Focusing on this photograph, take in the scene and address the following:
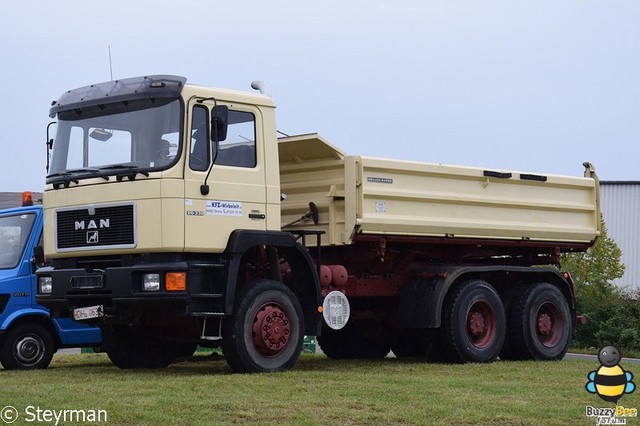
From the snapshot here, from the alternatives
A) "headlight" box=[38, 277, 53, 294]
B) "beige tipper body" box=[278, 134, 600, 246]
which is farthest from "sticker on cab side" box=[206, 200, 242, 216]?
"headlight" box=[38, 277, 53, 294]

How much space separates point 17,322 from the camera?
14797 millimetres

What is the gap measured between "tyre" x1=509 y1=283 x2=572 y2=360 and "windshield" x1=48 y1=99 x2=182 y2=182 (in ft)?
20.1

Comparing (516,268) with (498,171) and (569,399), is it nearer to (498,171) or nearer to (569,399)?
(498,171)

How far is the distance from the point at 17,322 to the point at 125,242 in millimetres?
2875

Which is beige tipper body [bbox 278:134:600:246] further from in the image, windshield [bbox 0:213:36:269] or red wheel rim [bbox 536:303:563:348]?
windshield [bbox 0:213:36:269]

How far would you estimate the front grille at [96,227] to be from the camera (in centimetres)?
1272

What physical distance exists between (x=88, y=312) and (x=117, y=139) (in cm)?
191

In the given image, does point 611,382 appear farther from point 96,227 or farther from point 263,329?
point 96,227

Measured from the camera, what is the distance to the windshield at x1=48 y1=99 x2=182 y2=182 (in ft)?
41.8

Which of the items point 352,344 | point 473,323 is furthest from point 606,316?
point 473,323

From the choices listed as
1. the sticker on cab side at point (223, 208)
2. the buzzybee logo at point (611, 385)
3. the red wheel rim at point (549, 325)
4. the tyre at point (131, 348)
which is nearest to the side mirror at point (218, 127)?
the sticker on cab side at point (223, 208)

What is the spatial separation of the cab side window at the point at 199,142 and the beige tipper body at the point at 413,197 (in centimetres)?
199

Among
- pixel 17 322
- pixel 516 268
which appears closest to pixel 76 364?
pixel 17 322

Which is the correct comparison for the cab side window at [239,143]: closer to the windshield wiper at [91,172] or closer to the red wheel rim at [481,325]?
the windshield wiper at [91,172]
